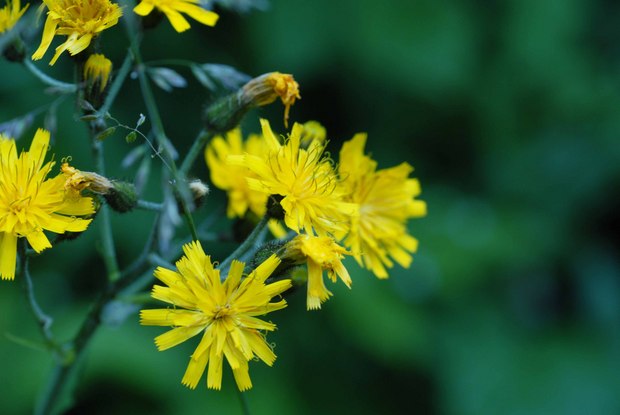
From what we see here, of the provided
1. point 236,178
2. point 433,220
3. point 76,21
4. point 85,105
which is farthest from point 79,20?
point 433,220

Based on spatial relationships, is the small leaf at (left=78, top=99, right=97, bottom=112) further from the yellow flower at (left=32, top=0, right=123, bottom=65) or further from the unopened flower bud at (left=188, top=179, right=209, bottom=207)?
the unopened flower bud at (left=188, top=179, right=209, bottom=207)

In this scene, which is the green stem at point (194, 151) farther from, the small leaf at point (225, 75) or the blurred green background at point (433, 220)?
the blurred green background at point (433, 220)

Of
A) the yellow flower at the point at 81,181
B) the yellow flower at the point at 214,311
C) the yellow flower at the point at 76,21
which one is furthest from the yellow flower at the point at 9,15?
the yellow flower at the point at 214,311

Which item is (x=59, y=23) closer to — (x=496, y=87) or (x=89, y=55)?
(x=89, y=55)

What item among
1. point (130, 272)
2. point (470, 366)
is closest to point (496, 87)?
point (470, 366)

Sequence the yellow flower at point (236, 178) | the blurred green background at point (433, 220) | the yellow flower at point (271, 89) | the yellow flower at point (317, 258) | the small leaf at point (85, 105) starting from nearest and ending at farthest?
1. the small leaf at point (85, 105)
2. the yellow flower at point (317, 258)
3. the yellow flower at point (271, 89)
4. the yellow flower at point (236, 178)
5. the blurred green background at point (433, 220)

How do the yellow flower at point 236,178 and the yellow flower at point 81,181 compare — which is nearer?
the yellow flower at point 81,181
